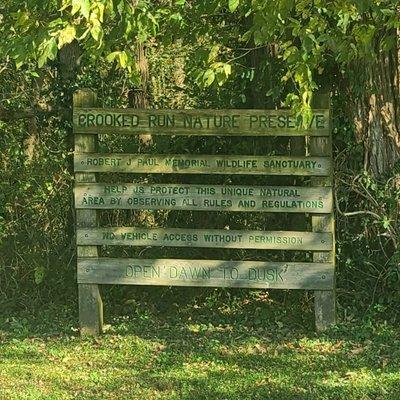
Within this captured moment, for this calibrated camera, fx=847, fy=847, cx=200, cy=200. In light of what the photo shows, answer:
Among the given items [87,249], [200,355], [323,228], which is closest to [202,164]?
[323,228]

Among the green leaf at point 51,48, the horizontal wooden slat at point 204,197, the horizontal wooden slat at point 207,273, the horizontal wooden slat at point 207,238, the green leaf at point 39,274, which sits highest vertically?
the green leaf at point 51,48

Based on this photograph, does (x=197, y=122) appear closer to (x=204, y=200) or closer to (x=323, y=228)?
(x=204, y=200)

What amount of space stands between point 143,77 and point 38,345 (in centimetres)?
334

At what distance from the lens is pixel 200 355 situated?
6711mm

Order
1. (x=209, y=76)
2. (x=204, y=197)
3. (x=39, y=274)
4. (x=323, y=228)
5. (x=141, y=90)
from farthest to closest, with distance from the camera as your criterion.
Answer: (x=141, y=90)
(x=39, y=274)
(x=204, y=197)
(x=323, y=228)
(x=209, y=76)

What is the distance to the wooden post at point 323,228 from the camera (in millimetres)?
7027

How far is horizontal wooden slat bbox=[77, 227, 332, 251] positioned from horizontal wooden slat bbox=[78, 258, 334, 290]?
6.0 inches

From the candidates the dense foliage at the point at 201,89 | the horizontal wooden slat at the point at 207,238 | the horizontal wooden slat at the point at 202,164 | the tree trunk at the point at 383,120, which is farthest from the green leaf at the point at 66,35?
the tree trunk at the point at 383,120

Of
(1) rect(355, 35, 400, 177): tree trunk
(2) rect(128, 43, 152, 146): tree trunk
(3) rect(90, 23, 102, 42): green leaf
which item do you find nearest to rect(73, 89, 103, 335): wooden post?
(2) rect(128, 43, 152, 146): tree trunk

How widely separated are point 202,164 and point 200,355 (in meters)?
1.61

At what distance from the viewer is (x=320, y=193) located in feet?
23.2

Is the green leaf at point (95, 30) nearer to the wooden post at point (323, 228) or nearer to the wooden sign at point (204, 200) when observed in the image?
the wooden sign at point (204, 200)

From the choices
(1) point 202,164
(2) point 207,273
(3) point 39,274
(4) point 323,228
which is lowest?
(3) point 39,274

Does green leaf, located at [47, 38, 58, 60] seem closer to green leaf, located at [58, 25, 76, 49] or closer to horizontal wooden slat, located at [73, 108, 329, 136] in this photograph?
green leaf, located at [58, 25, 76, 49]
